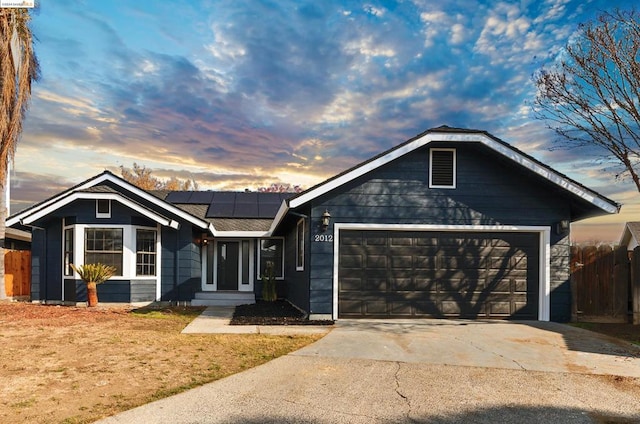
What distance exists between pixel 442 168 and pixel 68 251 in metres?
11.8

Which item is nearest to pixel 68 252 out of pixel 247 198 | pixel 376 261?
pixel 247 198

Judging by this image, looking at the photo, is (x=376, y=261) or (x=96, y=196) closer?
(x=376, y=261)

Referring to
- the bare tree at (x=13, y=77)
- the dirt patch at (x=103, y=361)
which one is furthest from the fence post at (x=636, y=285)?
the bare tree at (x=13, y=77)

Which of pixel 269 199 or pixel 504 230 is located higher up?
pixel 269 199

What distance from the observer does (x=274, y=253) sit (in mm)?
19516

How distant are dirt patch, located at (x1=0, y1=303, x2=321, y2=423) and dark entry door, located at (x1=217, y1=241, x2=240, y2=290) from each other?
6.98 meters

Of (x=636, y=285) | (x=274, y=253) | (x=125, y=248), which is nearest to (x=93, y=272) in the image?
(x=125, y=248)

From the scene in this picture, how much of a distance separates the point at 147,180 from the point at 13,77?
2750 centimetres

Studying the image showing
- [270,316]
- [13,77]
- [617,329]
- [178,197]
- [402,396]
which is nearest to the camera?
[402,396]

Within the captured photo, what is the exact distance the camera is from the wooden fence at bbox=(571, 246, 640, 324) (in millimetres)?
12002

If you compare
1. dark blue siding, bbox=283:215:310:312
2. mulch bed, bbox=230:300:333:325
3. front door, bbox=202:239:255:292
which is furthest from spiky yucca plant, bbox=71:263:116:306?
dark blue siding, bbox=283:215:310:312

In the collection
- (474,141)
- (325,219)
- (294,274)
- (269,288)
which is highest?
(474,141)

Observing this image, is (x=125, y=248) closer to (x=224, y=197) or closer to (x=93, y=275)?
(x=93, y=275)

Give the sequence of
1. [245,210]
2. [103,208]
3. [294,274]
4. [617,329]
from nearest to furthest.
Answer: [617,329]
[103,208]
[294,274]
[245,210]
